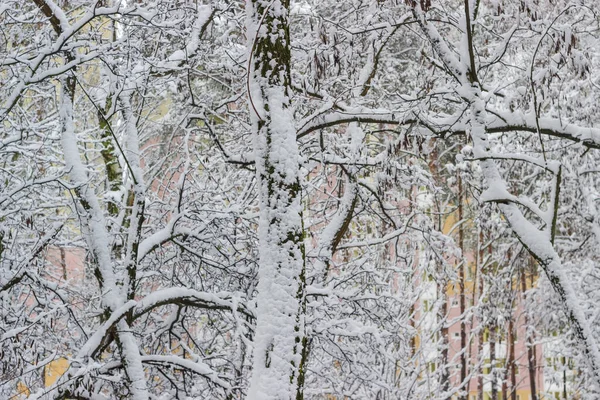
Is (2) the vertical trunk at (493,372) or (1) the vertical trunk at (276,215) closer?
(1) the vertical trunk at (276,215)

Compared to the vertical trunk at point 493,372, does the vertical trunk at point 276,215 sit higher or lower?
lower

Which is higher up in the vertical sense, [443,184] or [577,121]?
[443,184]

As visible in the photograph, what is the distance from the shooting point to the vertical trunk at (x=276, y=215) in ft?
12.5

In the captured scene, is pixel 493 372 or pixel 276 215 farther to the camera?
pixel 493 372

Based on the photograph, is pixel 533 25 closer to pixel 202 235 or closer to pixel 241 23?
pixel 241 23

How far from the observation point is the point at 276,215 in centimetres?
404

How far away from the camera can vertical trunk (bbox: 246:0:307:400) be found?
3807 millimetres

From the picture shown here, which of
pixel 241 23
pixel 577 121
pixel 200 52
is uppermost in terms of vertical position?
pixel 577 121

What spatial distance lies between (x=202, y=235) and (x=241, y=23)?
2.57 meters

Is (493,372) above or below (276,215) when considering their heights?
above

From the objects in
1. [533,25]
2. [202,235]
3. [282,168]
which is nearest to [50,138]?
[202,235]

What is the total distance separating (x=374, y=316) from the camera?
7.14 m

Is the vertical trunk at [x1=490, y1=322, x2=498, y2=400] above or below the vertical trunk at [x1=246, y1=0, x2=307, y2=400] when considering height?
above

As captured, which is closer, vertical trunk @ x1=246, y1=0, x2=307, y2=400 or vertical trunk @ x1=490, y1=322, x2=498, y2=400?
vertical trunk @ x1=246, y1=0, x2=307, y2=400
